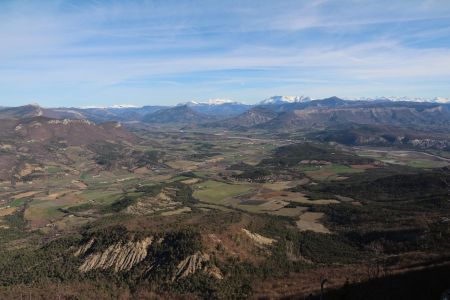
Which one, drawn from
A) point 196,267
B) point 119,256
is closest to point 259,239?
point 196,267

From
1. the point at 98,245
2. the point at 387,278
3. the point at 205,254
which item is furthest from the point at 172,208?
the point at 387,278

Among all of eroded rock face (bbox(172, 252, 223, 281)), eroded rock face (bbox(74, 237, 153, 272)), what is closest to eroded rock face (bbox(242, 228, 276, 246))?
eroded rock face (bbox(172, 252, 223, 281))

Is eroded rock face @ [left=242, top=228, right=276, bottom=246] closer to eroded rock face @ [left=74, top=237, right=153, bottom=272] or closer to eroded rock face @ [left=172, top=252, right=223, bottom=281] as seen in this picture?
eroded rock face @ [left=172, top=252, right=223, bottom=281]

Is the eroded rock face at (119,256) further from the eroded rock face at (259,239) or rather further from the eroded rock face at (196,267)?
the eroded rock face at (259,239)

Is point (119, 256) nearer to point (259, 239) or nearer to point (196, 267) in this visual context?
point (196, 267)

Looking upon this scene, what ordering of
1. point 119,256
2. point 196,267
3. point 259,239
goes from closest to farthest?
point 196,267 → point 119,256 → point 259,239

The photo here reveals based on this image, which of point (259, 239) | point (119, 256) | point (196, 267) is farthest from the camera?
point (259, 239)

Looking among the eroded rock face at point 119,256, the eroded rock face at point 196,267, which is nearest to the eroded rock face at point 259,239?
the eroded rock face at point 196,267
